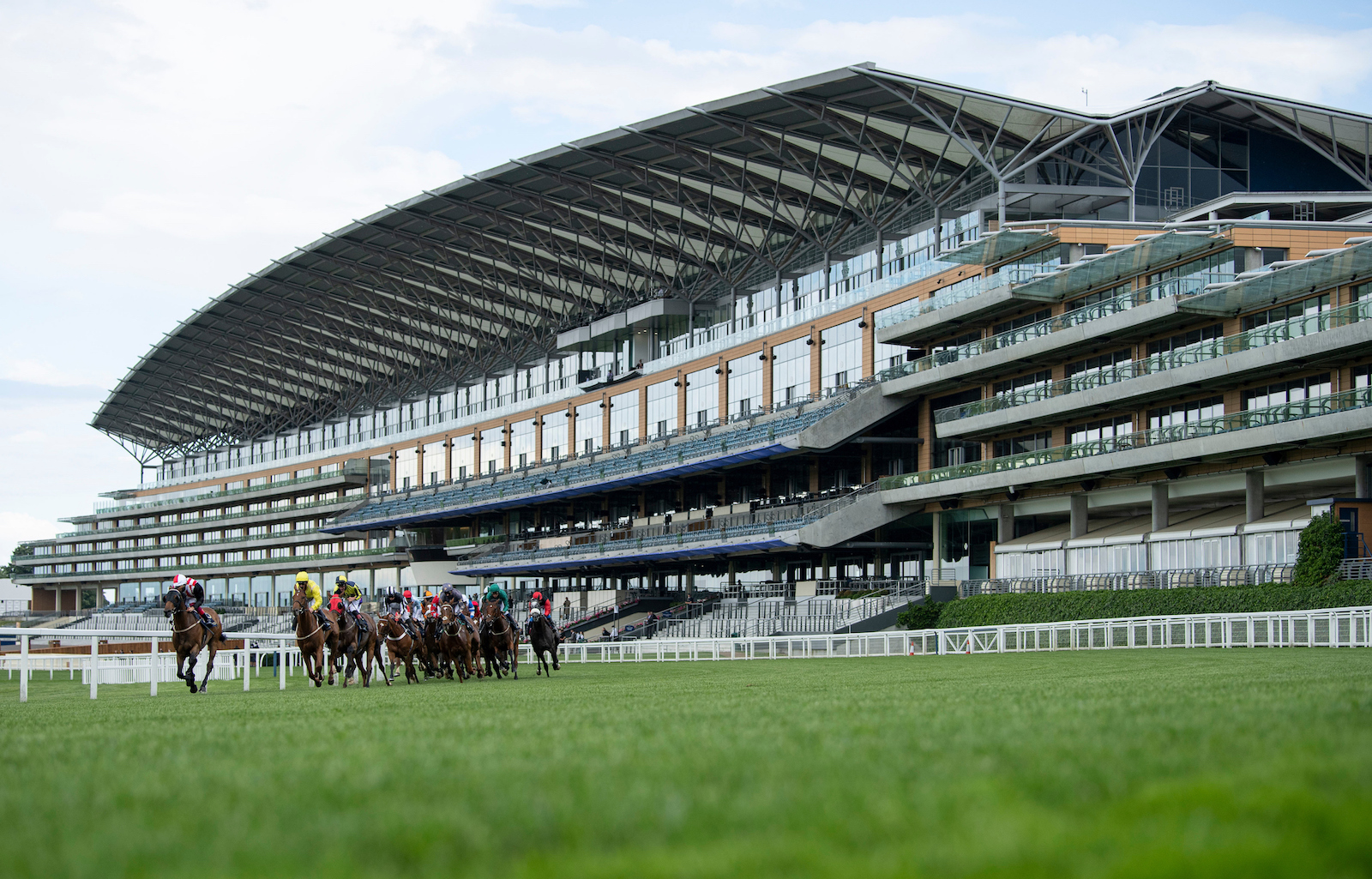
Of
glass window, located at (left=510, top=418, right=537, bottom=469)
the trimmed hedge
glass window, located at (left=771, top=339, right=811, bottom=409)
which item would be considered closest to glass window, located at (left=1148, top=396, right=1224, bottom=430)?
the trimmed hedge

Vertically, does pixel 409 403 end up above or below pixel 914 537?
above

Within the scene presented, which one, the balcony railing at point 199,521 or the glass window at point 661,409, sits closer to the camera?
the glass window at point 661,409

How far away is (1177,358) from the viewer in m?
42.7

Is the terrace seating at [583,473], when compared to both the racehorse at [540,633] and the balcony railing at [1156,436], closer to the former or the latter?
the balcony railing at [1156,436]

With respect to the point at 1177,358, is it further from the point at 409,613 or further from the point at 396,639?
the point at 396,639

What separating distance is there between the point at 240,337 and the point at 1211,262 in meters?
76.7

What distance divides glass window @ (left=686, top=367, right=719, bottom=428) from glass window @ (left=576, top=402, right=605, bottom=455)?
9432mm

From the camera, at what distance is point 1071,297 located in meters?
49.8

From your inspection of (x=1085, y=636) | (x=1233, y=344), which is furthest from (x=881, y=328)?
(x=1085, y=636)

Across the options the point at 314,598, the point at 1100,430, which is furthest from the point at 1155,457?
the point at 314,598

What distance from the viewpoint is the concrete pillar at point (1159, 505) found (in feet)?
148

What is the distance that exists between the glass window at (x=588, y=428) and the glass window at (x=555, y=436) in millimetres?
1879

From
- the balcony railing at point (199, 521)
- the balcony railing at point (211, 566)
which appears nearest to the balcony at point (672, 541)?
the balcony railing at point (211, 566)

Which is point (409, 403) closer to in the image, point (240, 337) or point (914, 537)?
point (240, 337)
